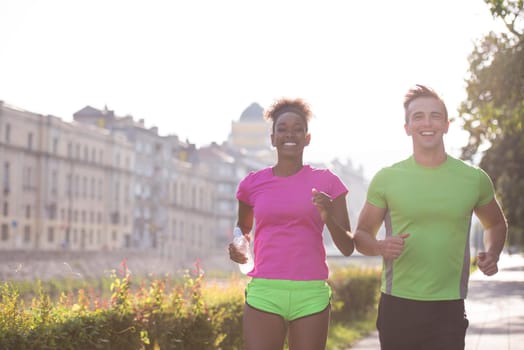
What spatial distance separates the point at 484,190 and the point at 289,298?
1198 millimetres

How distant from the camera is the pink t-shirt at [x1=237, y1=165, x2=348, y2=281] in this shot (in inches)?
231

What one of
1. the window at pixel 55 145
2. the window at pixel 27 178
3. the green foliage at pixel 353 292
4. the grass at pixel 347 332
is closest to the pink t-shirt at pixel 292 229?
the grass at pixel 347 332

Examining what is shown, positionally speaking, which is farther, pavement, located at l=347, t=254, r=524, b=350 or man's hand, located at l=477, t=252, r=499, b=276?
pavement, located at l=347, t=254, r=524, b=350

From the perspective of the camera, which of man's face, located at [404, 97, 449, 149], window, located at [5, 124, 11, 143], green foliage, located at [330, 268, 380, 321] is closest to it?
man's face, located at [404, 97, 449, 149]

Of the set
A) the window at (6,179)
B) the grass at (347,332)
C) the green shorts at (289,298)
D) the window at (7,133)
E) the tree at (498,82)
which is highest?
the window at (7,133)

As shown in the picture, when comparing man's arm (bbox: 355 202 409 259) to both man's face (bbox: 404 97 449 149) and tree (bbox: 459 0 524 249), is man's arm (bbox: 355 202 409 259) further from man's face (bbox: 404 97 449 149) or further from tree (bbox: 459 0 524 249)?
tree (bbox: 459 0 524 249)

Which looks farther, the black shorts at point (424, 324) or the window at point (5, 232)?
the window at point (5, 232)

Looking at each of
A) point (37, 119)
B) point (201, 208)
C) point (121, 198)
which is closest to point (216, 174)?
point (201, 208)

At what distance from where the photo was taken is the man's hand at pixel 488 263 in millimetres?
5547

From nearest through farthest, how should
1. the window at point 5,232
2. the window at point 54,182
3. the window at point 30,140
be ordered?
the window at point 5,232
the window at point 30,140
the window at point 54,182

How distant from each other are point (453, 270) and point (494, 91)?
12.7 m

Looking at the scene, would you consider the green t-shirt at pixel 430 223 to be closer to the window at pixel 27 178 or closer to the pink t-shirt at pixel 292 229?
the pink t-shirt at pixel 292 229

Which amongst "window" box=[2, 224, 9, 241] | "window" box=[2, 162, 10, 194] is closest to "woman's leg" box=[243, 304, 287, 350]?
"window" box=[2, 224, 9, 241]

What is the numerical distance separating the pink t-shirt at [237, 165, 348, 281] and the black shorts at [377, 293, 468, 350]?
0.51 metres
